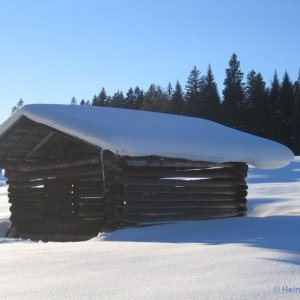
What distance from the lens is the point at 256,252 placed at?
18.7 feet

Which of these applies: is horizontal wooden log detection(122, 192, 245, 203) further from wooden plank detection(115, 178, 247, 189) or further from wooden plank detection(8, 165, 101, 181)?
wooden plank detection(8, 165, 101, 181)

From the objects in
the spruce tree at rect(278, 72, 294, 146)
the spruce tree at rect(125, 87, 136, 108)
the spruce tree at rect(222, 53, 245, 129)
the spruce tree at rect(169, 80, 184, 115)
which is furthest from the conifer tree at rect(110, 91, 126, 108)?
the spruce tree at rect(278, 72, 294, 146)

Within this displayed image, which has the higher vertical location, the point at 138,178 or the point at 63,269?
the point at 138,178

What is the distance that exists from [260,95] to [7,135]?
47.4 m

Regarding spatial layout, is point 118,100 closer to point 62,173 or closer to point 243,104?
Result: point 243,104

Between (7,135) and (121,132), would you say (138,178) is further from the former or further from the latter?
(7,135)

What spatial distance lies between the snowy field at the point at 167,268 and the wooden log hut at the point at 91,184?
1613 mm

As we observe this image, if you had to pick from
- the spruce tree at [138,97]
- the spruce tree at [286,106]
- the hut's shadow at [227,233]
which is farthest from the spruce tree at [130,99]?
the hut's shadow at [227,233]

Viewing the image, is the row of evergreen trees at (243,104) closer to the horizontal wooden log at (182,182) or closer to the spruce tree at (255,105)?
the spruce tree at (255,105)

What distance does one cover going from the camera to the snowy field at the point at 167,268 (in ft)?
13.7

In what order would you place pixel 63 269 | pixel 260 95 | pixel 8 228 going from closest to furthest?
pixel 63 269 < pixel 8 228 < pixel 260 95

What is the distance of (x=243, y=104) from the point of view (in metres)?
56.6

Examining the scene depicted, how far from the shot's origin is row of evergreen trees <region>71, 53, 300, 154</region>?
2024 inches

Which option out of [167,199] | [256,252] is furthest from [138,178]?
[256,252]
